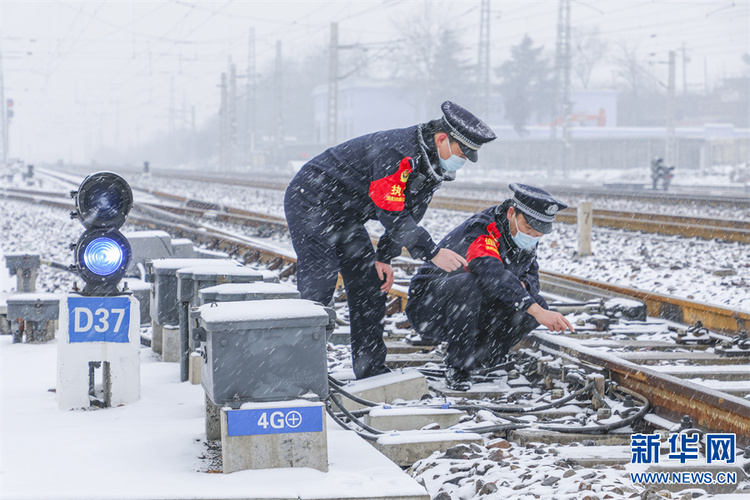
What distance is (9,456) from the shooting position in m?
3.69

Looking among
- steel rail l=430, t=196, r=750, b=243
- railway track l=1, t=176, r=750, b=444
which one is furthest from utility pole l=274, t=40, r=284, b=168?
railway track l=1, t=176, r=750, b=444

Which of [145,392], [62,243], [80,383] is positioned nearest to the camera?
[80,383]

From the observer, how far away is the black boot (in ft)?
17.3

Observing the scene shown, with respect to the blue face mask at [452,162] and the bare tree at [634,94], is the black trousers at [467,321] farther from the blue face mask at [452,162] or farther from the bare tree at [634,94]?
the bare tree at [634,94]

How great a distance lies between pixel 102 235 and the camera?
4656 mm

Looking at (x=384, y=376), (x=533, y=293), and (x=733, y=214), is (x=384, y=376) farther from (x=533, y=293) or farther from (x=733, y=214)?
(x=733, y=214)

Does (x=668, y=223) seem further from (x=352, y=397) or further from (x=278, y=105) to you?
(x=278, y=105)

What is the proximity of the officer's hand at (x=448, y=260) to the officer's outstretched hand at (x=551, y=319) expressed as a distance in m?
0.48

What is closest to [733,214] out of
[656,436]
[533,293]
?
[533,293]

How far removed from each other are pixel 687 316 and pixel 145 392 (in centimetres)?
441

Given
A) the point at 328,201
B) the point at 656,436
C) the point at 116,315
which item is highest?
the point at 328,201

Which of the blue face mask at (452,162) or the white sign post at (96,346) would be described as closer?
the white sign post at (96,346)

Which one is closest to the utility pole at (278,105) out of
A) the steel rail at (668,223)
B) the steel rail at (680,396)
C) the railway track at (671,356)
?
the steel rail at (668,223)

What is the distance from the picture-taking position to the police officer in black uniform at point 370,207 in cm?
472
